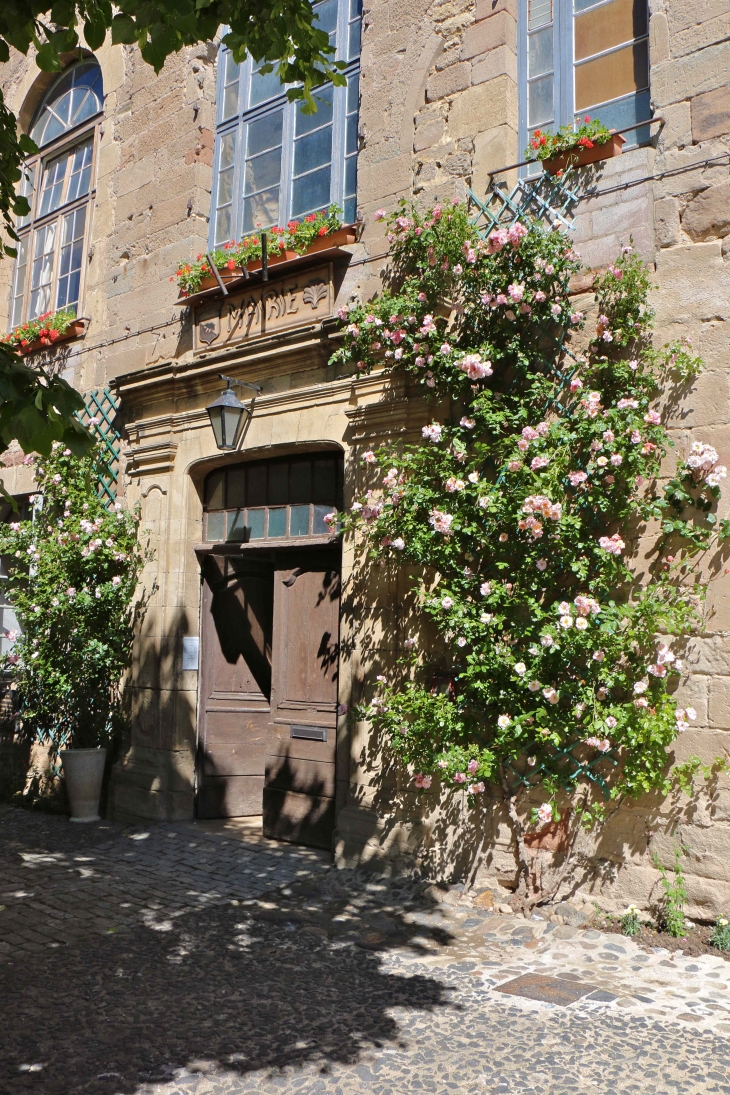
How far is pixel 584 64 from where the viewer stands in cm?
557

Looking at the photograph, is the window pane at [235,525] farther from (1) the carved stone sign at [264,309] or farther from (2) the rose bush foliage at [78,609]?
(1) the carved stone sign at [264,309]

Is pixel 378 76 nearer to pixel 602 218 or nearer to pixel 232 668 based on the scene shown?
pixel 602 218

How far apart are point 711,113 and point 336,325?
2484 mm

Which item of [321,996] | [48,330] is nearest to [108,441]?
[48,330]

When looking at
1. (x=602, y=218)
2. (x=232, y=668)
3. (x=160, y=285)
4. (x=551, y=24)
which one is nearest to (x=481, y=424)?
(x=602, y=218)

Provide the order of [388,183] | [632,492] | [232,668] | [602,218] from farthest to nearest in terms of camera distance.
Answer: [232,668] → [388,183] → [602,218] → [632,492]

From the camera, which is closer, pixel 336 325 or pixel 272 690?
pixel 336 325


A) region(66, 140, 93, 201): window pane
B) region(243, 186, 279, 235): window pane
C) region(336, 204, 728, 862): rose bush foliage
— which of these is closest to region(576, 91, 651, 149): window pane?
region(336, 204, 728, 862): rose bush foliage

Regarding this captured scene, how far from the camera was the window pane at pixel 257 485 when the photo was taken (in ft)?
23.0

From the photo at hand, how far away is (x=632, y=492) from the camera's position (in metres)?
4.81

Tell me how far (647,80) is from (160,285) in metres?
4.11

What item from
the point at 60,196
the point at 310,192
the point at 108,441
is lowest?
the point at 108,441

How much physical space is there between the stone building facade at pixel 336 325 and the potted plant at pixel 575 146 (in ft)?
0.46

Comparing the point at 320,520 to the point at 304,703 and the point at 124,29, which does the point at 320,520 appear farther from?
the point at 124,29
